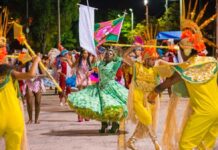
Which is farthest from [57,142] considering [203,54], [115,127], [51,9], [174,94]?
[51,9]

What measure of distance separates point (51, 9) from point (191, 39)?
46.6 meters

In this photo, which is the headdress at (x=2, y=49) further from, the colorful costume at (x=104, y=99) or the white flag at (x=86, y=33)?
the white flag at (x=86, y=33)

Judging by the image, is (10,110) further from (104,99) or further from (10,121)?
(104,99)

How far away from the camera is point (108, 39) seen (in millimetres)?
14102

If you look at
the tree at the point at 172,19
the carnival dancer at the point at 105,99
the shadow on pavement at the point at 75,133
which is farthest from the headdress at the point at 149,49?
the tree at the point at 172,19

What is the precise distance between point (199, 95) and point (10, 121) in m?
2.14

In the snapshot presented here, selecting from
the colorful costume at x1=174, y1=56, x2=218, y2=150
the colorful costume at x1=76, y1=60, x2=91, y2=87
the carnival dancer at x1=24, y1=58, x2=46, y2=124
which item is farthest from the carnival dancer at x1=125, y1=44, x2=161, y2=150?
the colorful costume at x1=76, y1=60, x2=91, y2=87

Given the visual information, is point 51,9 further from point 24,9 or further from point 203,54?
point 203,54

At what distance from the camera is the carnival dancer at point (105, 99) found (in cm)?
1138

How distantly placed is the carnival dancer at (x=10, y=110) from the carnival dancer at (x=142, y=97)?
2.97 metres

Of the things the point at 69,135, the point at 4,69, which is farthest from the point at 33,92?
the point at 4,69

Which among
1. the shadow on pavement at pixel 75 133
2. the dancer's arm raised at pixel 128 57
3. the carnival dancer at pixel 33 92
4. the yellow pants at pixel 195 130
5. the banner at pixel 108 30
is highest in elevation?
the banner at pixel 108 30

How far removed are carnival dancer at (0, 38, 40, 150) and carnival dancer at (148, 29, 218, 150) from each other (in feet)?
5.85

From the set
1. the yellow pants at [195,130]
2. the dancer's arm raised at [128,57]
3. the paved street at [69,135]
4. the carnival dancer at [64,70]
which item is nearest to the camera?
the yellow pants at [195,130]
